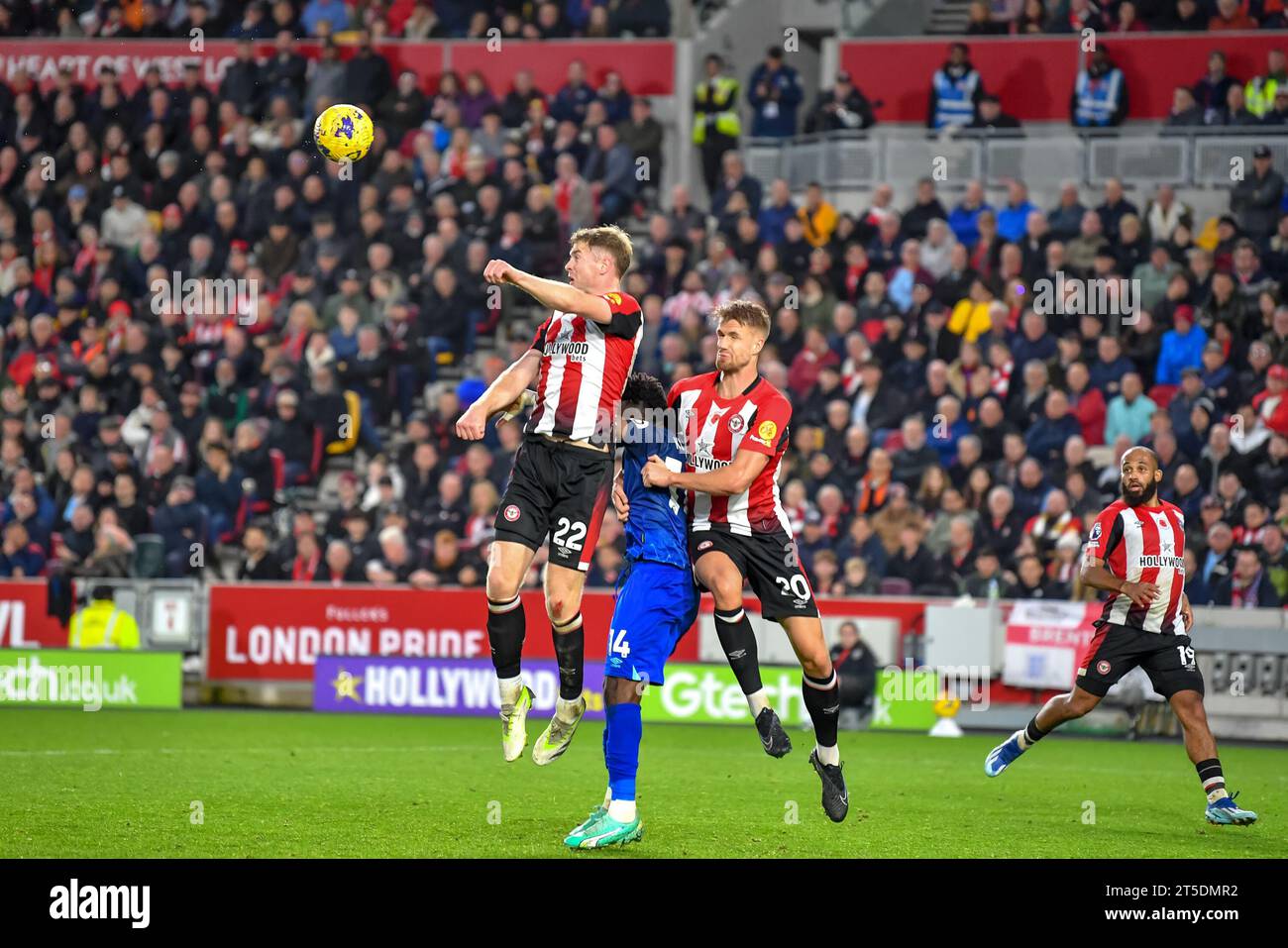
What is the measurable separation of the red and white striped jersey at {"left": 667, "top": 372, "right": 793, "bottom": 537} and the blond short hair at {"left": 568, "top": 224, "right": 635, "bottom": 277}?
79 centimetres

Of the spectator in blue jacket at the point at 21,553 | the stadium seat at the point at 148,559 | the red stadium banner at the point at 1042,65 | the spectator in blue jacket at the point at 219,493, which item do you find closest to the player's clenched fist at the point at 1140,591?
the stadium seat at the point at 148,559

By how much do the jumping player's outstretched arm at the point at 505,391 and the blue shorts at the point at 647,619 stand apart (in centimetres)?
110

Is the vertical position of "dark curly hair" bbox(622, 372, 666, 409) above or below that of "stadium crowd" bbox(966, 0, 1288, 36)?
below

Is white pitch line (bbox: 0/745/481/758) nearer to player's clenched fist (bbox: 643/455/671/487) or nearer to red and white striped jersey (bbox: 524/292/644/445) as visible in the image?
red and white striped jersey (bbox: 524/292/644/445)

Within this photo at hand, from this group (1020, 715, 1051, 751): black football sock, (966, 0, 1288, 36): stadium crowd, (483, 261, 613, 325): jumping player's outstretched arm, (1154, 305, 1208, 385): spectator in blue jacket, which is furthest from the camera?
(966, 0, 1288, 36): stadium crowd

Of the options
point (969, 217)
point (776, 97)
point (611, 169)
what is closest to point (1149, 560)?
point (969, 217)

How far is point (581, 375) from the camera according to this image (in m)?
9.48

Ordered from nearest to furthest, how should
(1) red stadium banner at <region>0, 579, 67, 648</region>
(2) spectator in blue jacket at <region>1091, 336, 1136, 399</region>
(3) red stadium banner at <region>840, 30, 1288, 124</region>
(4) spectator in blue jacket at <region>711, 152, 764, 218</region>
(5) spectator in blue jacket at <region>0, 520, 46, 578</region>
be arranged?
(1) red stadium banner at <region>0, 579, 67, 648</region>, (2) spectator in blue jacket at <region>1091, 336, 1136, 399</region>, (5) spectator in blue jacket at <region>0, 520, 46, 578</region>, (4) spectator in blue jacket at <region>711, 152, 764, 218</region>, (3) red stadium banner at <region>840, 30, 1288, 124</region>

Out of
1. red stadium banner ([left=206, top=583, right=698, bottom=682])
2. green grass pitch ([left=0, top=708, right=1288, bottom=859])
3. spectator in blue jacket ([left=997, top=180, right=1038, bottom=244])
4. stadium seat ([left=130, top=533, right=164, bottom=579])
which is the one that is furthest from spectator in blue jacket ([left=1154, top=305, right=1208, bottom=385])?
stadium seat ([left=130, top=533, right=164, bottom=579])

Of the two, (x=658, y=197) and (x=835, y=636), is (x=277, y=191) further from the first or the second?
(x=835, y=636)

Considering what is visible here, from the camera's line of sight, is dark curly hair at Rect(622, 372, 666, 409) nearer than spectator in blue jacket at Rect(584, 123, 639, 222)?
Yes

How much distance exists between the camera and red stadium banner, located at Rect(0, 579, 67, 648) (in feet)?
63.1
